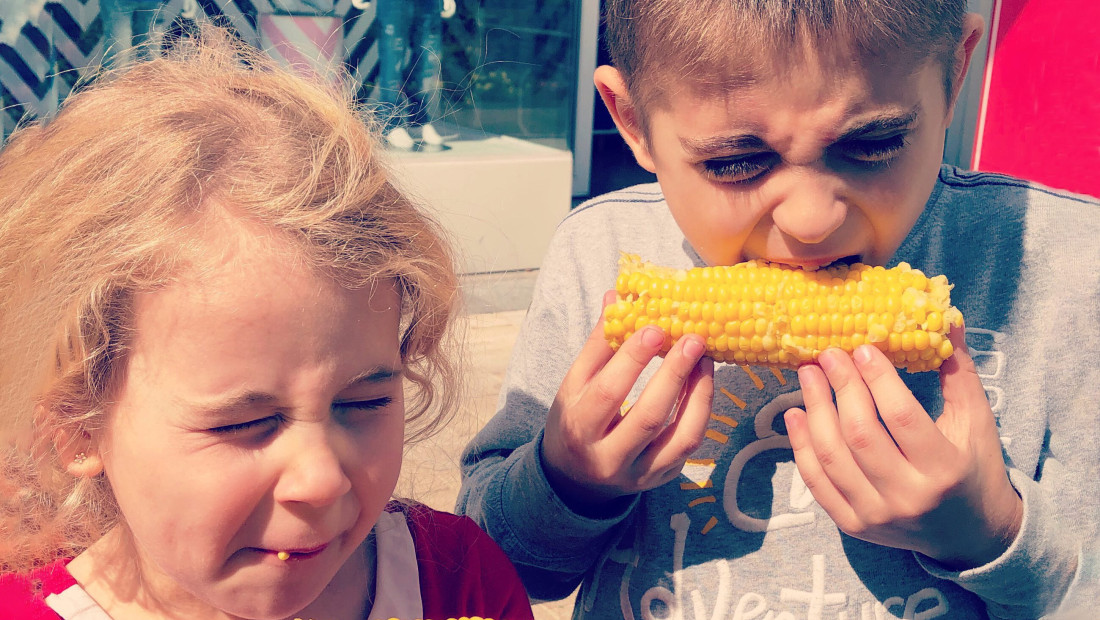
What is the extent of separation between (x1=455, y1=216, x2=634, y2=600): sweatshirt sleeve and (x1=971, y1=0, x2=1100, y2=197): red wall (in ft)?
9.64

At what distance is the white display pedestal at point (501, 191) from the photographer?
5312 millimetres

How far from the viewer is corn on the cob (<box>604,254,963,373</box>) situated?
1.45 meters

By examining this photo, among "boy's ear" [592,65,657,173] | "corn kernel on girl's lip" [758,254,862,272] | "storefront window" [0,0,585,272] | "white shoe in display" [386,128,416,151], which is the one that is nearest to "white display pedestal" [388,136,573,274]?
"storefront window" [0,0,585,272]

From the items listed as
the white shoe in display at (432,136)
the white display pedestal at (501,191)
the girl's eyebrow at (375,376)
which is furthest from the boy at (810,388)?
the white shoe in display at (432,136)

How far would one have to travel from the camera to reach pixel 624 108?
171cm

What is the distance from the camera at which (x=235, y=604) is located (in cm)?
122

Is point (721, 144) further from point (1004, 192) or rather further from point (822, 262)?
point (1004, 192)

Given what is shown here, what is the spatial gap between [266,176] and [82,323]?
0.31 metres

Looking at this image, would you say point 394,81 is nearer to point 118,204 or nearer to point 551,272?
point 551,272

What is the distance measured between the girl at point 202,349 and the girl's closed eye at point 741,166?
47cm

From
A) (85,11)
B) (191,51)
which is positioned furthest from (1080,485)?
(85,11)

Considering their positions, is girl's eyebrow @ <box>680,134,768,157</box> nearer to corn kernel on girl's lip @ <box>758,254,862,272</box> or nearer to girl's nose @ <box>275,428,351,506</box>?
corn kernel on girl's lip @ <box>758,254,862,272</box>

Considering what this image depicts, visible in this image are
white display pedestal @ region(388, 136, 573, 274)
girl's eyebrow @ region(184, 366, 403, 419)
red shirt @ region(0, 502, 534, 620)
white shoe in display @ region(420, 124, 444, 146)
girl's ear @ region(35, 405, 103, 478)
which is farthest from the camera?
white shoe in display @ region(420, 124, 444, 146)

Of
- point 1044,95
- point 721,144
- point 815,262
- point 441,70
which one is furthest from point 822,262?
point 441,70
